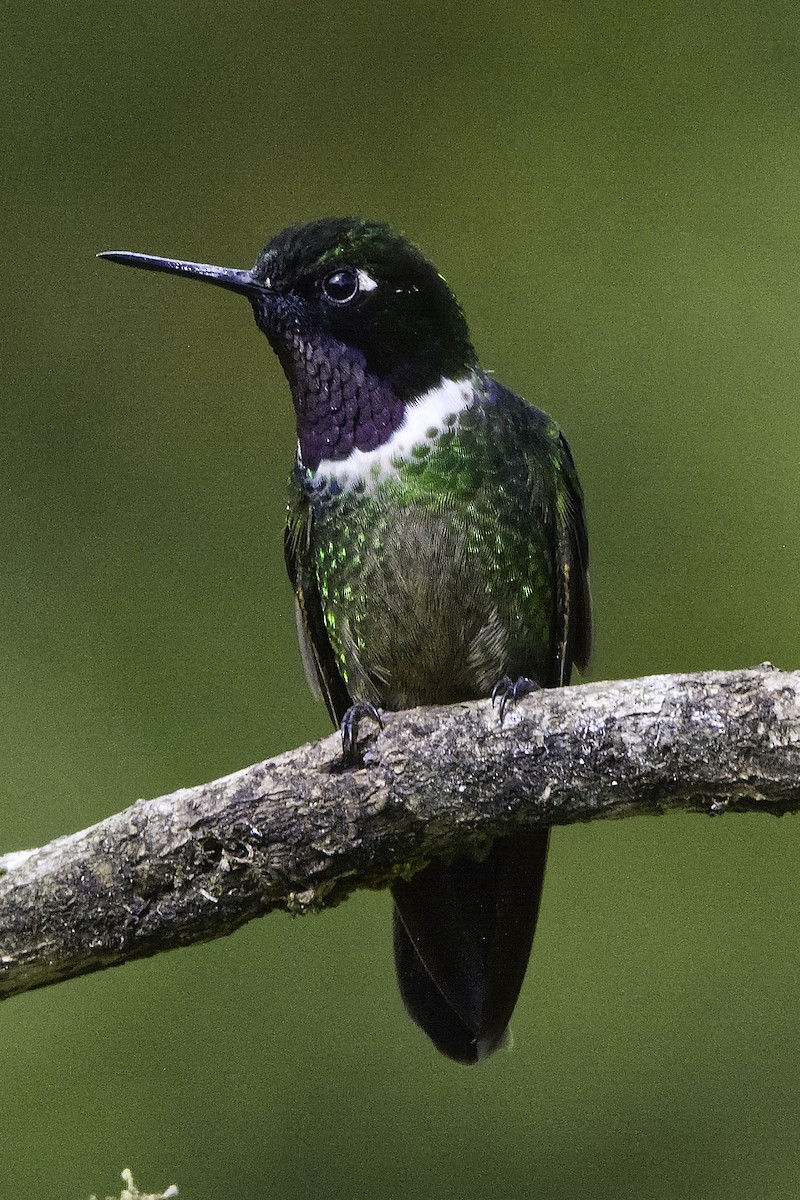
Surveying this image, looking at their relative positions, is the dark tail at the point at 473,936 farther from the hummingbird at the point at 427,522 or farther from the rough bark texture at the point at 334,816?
the rough bark texture at the point at 334,816

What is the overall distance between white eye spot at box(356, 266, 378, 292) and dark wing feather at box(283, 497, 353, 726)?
0.35 m

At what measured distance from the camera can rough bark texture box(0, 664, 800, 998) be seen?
1522mm

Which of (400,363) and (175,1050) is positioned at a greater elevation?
(400,363)

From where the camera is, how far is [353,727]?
5.52 ft

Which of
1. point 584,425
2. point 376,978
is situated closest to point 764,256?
point 584,425

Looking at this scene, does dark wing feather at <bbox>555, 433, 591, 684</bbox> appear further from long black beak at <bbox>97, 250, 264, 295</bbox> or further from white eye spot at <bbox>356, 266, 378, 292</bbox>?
long black beak at <bbox>97, 250, 264, 295</bbox>

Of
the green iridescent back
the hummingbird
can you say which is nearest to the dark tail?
the hummingbird

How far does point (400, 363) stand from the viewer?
6.64 ft

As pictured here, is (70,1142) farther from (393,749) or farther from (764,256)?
(764,256)

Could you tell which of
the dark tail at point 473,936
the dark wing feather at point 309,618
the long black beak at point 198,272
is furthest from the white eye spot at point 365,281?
the dark tail at point 473,936

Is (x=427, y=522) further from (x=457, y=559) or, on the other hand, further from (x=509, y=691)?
(x=509, y=691)

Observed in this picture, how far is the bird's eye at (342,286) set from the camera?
6.56 feet

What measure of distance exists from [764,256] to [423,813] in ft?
5.30

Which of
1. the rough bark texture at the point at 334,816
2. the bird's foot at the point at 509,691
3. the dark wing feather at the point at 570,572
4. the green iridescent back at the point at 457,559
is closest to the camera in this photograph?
the rough bark texture at the point at 334,816
